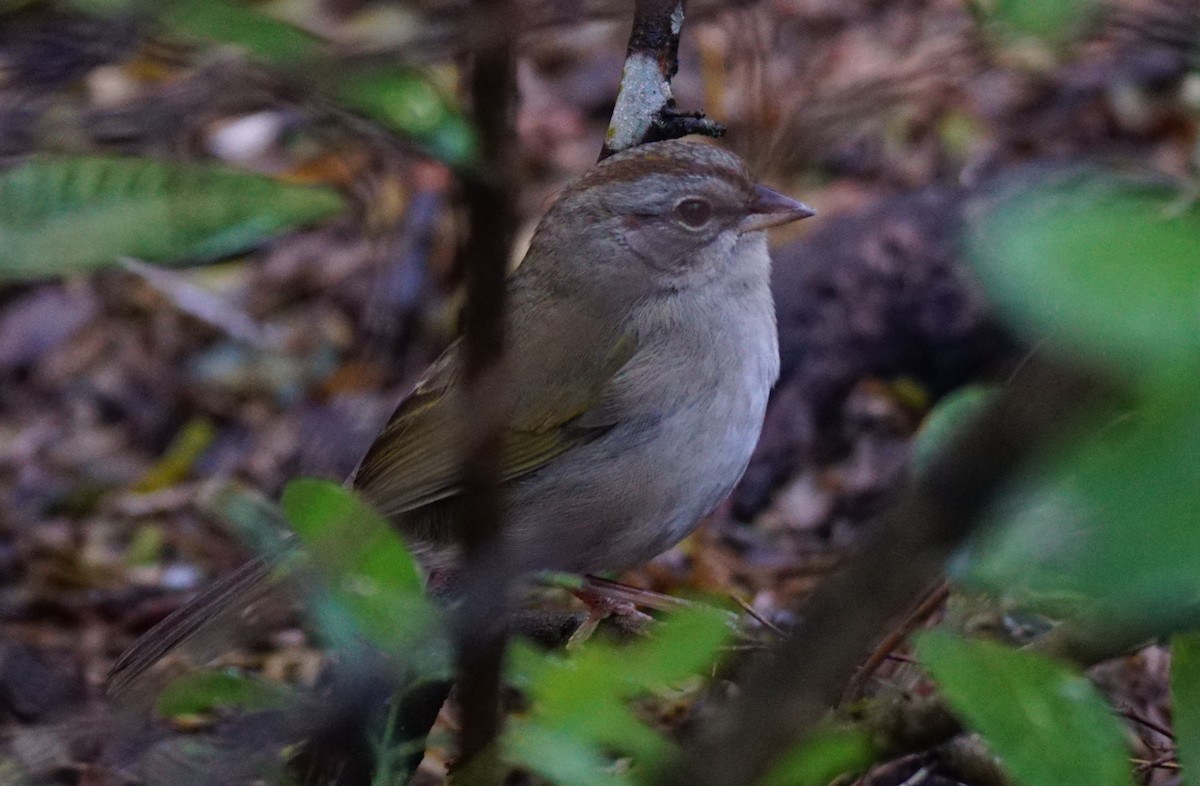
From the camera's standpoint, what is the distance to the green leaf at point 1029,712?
1524 mm

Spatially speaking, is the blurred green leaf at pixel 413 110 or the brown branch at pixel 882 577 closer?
the brown branch at pixel 882 577

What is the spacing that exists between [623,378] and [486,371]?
7.89 ft

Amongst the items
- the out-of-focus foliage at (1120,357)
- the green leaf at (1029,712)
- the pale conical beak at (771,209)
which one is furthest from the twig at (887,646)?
the out-of-focus foliage at (1120,357)

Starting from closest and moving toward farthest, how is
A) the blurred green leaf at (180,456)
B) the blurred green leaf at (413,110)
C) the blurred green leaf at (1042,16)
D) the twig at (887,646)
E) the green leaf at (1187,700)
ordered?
1. the blurred green leaf at (1042,16)
2. the blurred green leaf at (413,110)
3. the green leaf at (1187,700)
4. the twig at (887,646)
5. the blurred green leaf at (180,456)

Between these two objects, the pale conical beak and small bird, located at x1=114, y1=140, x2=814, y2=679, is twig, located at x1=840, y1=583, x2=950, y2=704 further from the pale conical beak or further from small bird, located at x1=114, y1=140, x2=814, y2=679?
the pale conical beak

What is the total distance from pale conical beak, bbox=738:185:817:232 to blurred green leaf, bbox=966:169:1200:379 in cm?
314

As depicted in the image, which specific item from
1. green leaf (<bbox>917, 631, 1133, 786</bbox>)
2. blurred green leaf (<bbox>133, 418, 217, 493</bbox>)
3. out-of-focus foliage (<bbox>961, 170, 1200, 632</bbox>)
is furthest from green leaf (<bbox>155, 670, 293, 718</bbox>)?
blurred green leaf (<bbox>133, 418, 217, 493</bbox>)

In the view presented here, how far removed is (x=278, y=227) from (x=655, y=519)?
2.08 metres

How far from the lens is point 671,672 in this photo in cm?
135

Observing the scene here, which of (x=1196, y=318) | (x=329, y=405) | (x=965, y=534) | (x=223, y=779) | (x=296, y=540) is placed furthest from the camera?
(x=329, y=405)

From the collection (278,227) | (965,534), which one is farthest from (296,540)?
(965,534)

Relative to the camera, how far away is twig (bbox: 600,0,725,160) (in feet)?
11.4

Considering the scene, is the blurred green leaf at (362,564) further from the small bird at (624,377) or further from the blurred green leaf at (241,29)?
the small bird at (624,377)

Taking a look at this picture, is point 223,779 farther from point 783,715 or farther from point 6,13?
point 6,13
